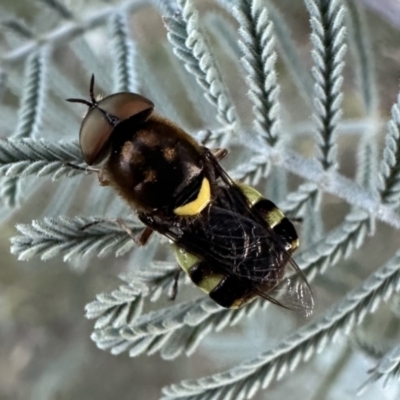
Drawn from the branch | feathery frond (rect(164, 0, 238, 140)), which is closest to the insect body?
feathery frond (rect(164, 0, 238, 140))

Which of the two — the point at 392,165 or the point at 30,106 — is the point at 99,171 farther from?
the point at 392,165

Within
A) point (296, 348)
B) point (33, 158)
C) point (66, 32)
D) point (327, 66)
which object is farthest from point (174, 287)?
point (66, 32)

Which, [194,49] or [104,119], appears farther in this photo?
[104,119]

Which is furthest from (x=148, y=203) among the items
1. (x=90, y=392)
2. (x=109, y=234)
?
(x=90, y=392)

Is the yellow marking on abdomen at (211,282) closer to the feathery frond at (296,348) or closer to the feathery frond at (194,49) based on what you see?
the feathery frond at (296,348)

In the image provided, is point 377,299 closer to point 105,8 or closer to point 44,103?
point 44,103

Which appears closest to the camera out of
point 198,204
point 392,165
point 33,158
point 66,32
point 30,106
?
point 33,158

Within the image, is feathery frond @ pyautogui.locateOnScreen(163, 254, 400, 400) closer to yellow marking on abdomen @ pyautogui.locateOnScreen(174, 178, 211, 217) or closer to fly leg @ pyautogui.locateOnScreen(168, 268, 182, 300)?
fly leg @ pyautogui.locateOnScreen(168, 268, 182, 300)
